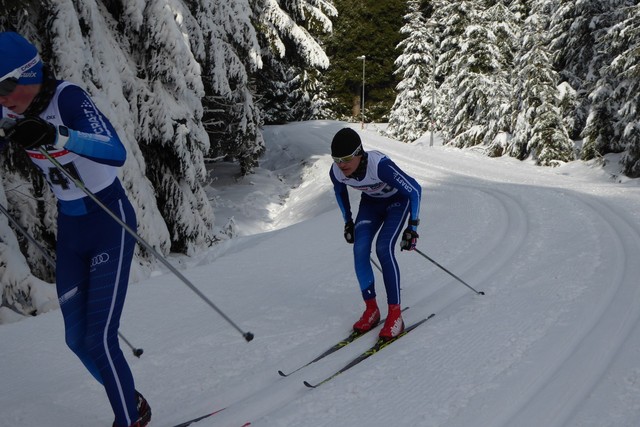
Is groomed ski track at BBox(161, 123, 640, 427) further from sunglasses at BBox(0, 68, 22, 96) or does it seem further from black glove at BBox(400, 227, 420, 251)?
sunglasses at BBox(0, 68, 22, 96)

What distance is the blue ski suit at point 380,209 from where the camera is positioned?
15.4 feet

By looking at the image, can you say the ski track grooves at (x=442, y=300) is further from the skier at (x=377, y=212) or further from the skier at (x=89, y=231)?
the skier at (x=89, y=231)

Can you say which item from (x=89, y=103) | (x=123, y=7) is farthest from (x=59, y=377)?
(x=123, y=7)

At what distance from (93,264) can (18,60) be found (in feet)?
3.76

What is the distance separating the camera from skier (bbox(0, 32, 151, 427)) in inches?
109

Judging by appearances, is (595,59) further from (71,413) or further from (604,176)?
(71,413)

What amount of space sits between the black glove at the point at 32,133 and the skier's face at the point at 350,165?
2.43m

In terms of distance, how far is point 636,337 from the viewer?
165 inches

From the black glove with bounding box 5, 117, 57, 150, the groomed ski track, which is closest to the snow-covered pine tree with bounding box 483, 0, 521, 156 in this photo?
the groomed ski track

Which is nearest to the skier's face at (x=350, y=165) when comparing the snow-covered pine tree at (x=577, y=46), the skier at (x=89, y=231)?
the skier at (x=89, y=231)

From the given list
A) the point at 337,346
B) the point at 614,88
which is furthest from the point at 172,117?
the point at 614,88

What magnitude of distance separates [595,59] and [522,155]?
4.49 meters

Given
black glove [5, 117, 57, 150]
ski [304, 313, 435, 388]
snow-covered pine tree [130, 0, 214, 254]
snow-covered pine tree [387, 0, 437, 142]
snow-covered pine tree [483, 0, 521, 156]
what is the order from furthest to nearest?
snow-covered pine tree [387, 0, 437, 142], snow-covered pine tree [483, 0, 521, 156], snow-covered pine tree [130, 0, 214, 254], ski [304, 313, 435, 388], black glove [5, 117, 57, 150]

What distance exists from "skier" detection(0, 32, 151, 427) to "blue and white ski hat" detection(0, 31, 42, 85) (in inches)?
0.4
